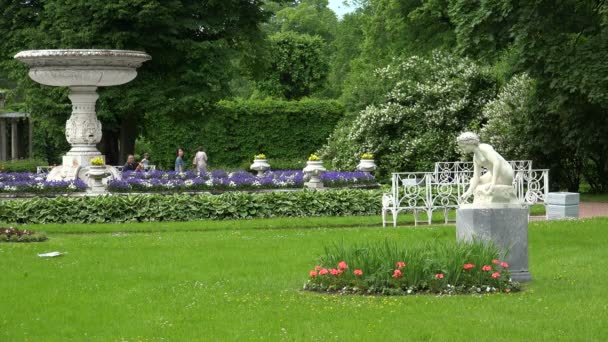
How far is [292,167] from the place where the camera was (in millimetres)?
36219

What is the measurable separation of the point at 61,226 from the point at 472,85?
16.2m

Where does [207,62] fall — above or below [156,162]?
above

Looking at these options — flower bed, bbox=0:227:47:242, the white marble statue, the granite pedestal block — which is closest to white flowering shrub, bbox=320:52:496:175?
the granite pedestal block

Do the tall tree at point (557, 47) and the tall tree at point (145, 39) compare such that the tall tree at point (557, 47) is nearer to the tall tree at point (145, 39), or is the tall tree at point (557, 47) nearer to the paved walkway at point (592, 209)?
the paved walkway at point (592, 209)

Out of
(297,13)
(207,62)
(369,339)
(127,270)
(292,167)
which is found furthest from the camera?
(297,13)

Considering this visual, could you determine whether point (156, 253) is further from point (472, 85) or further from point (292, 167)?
point (292, 167)

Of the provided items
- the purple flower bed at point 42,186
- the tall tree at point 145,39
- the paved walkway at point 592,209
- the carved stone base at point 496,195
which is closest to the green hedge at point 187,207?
the purple flower bed at point 42,186

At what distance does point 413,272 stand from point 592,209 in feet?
42.3

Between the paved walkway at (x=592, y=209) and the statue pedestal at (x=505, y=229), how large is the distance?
9162 mm

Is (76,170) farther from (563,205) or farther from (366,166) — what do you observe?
(563,205)

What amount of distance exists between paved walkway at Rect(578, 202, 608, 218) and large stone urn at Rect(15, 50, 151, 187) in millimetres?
10153

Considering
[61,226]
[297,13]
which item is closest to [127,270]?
[61,226]

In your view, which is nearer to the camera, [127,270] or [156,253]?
[127,270]

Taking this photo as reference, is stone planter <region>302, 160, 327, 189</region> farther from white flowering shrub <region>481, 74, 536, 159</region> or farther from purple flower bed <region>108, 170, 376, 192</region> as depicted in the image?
white flowering shrub <region>481, 74, 536, 159</region>
